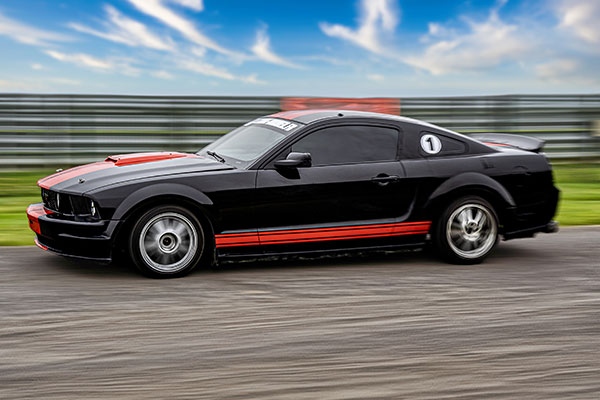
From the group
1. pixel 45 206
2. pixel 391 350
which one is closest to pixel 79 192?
pixel 45 206

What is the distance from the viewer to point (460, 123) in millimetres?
17516

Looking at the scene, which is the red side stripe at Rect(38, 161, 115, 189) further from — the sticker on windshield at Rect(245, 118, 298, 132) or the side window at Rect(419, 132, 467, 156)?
the side window at Rect(419, 132, 467, 156)

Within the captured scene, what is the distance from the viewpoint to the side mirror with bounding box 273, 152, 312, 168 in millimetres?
6406

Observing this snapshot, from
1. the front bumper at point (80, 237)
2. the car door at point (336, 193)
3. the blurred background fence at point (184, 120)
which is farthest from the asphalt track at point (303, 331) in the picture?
the blurred background fence at point (184, 120)

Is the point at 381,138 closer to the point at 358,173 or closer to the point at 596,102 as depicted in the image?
the point at 358,173

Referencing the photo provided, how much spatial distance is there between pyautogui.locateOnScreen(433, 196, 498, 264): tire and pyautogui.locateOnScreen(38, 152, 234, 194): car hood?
203 centimetres

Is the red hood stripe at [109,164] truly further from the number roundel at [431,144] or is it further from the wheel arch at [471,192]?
the wheel arch at [471,192]

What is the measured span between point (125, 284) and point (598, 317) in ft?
11.6

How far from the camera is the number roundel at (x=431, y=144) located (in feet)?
23.3

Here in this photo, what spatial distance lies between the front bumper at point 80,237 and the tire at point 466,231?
293 centimetres

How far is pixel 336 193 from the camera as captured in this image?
6645mm

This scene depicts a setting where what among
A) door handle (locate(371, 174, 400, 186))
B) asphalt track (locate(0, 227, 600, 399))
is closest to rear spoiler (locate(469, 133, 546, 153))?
asphalt track (locate(0, 227, 600, 399))

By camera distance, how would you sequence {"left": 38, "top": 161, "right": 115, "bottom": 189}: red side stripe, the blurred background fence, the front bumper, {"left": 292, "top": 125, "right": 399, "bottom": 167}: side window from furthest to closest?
the blurred background fence, {"left": 292, "top": 125, "right": 399, "bottom": 167}: side window, {"left": 38, "top": 161, "right": 115, "bottom": 189}: red side stripe, the front bumper

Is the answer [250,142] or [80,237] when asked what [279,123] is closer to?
[250,142]
